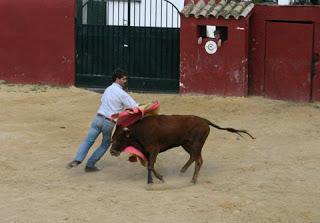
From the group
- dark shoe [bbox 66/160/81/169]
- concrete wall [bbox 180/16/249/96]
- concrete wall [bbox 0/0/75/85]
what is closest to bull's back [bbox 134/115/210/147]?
dark shoe [bbox 66/160/81/169]

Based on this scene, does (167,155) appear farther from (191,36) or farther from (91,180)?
(191,36)

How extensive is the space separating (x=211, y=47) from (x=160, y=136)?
232 inches

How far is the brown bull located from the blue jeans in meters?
0.27

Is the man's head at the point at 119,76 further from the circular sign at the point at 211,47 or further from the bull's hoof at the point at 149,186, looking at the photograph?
the circular sign at the point at 211,47

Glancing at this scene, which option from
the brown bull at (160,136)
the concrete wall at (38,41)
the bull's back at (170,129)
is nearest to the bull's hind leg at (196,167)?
the brown bull at (160,136)

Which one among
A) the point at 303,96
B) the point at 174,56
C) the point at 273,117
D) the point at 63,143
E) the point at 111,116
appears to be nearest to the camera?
the point at 111,116

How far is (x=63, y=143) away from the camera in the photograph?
39.3 ft

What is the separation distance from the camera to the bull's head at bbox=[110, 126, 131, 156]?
9547mm

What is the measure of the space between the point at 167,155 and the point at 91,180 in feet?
5.39

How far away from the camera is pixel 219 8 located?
15258mm

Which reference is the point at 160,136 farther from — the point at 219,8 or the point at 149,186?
the point at 219,8

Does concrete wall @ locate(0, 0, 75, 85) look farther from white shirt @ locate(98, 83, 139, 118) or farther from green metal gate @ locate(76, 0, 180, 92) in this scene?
white shirt @ locate(98, 83, 139, 118)

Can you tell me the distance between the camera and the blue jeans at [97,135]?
32.5 feet

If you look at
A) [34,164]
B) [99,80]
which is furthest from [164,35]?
[34,164]
